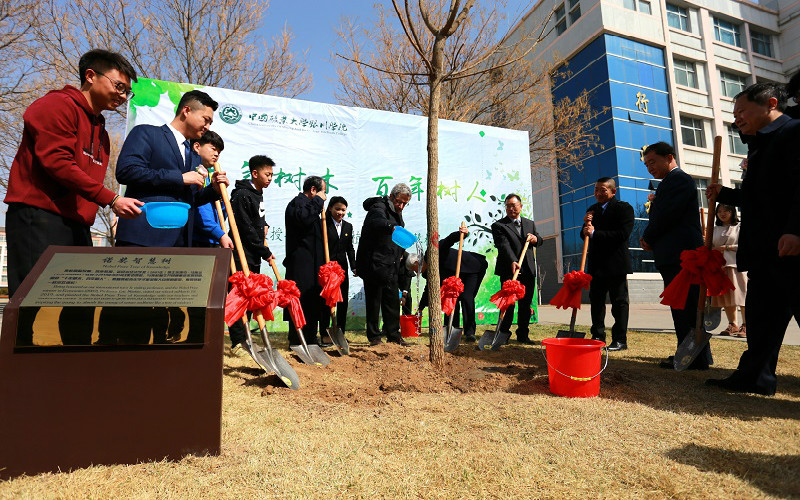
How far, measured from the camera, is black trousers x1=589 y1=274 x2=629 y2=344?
4.57 metres

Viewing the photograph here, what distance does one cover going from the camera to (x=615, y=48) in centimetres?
1812

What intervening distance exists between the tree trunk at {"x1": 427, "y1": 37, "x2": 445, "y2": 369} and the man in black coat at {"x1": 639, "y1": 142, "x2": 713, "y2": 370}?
1.96 m

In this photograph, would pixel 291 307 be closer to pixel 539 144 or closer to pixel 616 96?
pixel 539 144

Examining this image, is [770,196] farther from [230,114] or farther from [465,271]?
[230,114]

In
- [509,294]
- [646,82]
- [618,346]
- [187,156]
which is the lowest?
[618,346]

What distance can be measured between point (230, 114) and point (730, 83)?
2486 cm

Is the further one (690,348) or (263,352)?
(690,348)

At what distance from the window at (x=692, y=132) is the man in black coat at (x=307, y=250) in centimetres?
2057

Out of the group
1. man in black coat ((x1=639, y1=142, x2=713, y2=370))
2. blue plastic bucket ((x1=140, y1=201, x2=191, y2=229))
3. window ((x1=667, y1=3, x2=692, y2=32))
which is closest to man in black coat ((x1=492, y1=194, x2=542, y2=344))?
man in black coat ((x1=639, y1=142, x2=713, y2=370))

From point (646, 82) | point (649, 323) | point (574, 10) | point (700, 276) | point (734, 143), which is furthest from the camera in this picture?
point (734, 143)

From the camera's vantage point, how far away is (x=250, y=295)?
9.38 ft

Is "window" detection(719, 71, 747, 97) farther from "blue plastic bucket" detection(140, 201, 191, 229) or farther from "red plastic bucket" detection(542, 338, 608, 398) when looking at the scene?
"blue plastic bucket" detection(140, 201, 191, 229)

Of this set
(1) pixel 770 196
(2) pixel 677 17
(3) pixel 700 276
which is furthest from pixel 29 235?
(2) pixel 677 17

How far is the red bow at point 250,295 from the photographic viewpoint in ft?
9.27
